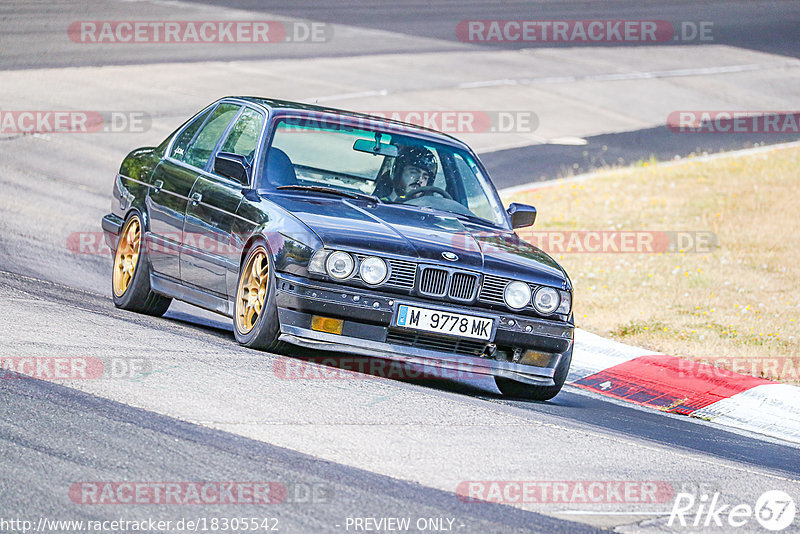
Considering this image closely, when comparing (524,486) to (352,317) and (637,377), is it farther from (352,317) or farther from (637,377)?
(637,377)

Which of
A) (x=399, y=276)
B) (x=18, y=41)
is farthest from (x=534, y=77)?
(x=399, y=276)

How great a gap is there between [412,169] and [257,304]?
172cm

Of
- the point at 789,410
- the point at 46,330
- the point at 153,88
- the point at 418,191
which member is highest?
the point at 153,88

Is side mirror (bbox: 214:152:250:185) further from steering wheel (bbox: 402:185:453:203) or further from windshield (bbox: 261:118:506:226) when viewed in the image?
steering wheel (bbox: 402:185:453:203)

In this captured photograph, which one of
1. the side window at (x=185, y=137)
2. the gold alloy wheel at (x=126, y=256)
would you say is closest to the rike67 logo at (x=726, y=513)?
the gold alloy wheel at (x=126, y=256)

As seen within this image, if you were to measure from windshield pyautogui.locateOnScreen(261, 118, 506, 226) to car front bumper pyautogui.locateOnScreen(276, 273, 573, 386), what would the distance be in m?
1.27

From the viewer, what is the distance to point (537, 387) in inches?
309

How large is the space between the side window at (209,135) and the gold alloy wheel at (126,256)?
0.63 m

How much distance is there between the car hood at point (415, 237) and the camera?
7.19 m

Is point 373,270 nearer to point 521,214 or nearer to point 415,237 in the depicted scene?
point 415,237

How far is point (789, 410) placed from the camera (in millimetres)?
8547

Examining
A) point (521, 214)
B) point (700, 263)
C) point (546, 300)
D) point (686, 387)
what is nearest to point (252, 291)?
Result: point (546, 300)

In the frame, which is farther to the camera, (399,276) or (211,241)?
(211,241)

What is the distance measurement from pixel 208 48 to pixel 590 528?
865 inches
